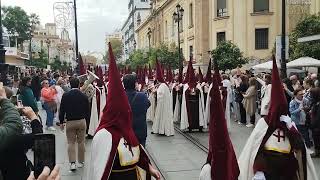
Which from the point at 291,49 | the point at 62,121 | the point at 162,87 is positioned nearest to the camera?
the point at 62,121

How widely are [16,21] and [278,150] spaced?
77.1 m

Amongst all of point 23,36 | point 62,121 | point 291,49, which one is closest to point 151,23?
point 23,36

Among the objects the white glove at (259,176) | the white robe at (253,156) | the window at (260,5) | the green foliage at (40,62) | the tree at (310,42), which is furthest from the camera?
the green foliage at (40,62)

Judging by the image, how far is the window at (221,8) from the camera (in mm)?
43062

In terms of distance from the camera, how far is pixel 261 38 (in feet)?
135

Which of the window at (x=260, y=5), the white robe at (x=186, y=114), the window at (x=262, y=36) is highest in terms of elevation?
the window at (x=260, y=5)

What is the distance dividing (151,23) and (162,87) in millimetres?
71217

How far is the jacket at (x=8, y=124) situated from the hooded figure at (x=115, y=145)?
1.39 meters

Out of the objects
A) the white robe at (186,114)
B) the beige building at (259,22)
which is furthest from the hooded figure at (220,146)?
the beige building at (259,22)

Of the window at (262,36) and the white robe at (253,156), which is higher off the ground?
the window at (262,36)

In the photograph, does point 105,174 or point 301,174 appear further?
point 301,174

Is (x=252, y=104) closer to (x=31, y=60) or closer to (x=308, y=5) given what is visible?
(x=308, y=5)

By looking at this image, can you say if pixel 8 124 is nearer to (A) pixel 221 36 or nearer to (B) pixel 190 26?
(A) pixel 221 36

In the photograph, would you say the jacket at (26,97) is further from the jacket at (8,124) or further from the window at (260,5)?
the window at (260,5)
